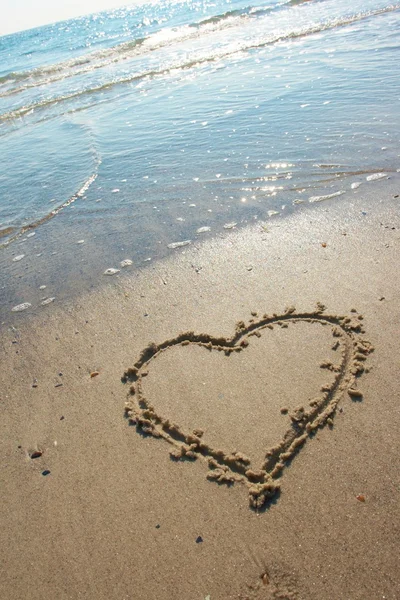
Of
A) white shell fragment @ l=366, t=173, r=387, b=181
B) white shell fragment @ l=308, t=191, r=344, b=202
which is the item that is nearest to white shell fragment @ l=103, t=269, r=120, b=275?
white shell fragment @ l=308, t=191, r=344, b=202

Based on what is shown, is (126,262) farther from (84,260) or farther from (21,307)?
(21,307)

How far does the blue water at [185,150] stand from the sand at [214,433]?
0.95 m

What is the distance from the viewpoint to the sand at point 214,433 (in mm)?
2166

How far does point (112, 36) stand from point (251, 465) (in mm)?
33604

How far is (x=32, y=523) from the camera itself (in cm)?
248

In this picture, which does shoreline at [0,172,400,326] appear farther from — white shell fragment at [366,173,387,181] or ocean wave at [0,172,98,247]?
ocean wave at [0,172,98,247]

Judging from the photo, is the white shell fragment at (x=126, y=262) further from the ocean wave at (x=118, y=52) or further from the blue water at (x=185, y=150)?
the ocean wave at (x=118, y=52)

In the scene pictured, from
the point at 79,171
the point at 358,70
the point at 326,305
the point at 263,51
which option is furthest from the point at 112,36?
the point at 326,305

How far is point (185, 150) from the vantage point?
7156mm

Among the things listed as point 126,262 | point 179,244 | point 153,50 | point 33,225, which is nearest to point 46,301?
point 126,262

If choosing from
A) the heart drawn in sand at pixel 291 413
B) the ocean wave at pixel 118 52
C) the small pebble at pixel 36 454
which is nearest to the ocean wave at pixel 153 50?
the ocean wave at pixel 118 52

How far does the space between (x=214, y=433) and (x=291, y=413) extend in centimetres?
49

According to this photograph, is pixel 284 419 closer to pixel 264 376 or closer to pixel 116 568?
pixel 264 376

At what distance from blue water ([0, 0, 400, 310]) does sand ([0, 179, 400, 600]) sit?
0.95 meters
